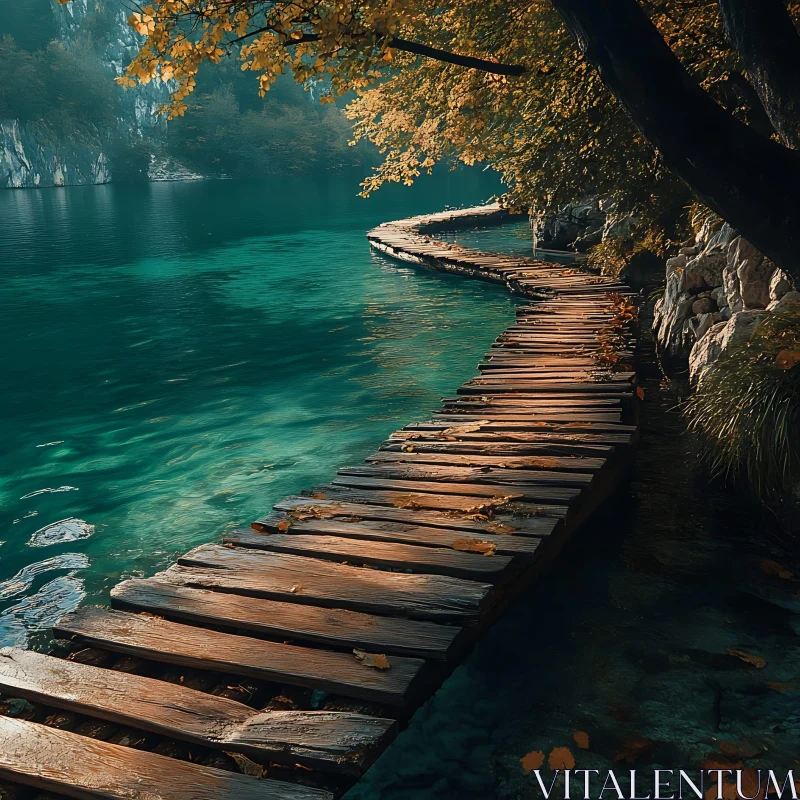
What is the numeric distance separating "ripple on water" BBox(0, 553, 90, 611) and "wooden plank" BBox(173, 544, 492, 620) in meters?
2.06

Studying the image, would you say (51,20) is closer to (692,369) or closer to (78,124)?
(78,124)

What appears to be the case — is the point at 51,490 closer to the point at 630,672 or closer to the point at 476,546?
the point at 476,546

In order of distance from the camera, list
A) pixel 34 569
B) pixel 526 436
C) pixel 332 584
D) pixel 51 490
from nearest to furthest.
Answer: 1. pixel 332 584
2. pixel 34 569
3. pixel 526 436
4. pixel 51 490

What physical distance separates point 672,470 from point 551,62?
456 centimetres

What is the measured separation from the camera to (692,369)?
349 inches

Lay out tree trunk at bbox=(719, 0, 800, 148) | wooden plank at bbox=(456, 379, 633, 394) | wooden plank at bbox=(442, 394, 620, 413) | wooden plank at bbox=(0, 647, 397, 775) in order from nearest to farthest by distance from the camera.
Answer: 1. wooden plank at bbox=(0, 647, 397, 775)
2. tree trunk at bbox=(719, 0, 800, 148)
3. wooden plank at bbox=(442, 394, 620, 413)
4. wooden plank at bbox=(456, 379, 633, 394)

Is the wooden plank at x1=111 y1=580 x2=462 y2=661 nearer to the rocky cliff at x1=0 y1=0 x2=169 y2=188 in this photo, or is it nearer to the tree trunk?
the tree trunk

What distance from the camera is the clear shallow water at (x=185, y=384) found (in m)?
7.33

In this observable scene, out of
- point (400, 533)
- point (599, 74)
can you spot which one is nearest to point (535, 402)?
point (400, 533)

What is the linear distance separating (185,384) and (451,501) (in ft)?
25.3

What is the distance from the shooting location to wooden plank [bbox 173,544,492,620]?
420cm

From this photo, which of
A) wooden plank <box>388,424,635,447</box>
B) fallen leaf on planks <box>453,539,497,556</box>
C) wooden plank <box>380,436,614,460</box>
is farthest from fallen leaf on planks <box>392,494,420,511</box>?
wooden plank <box>388,424,635,447</box>

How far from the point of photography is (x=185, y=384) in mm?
12391

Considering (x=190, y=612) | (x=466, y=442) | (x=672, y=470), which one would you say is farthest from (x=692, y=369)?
(x=190, y=612)
